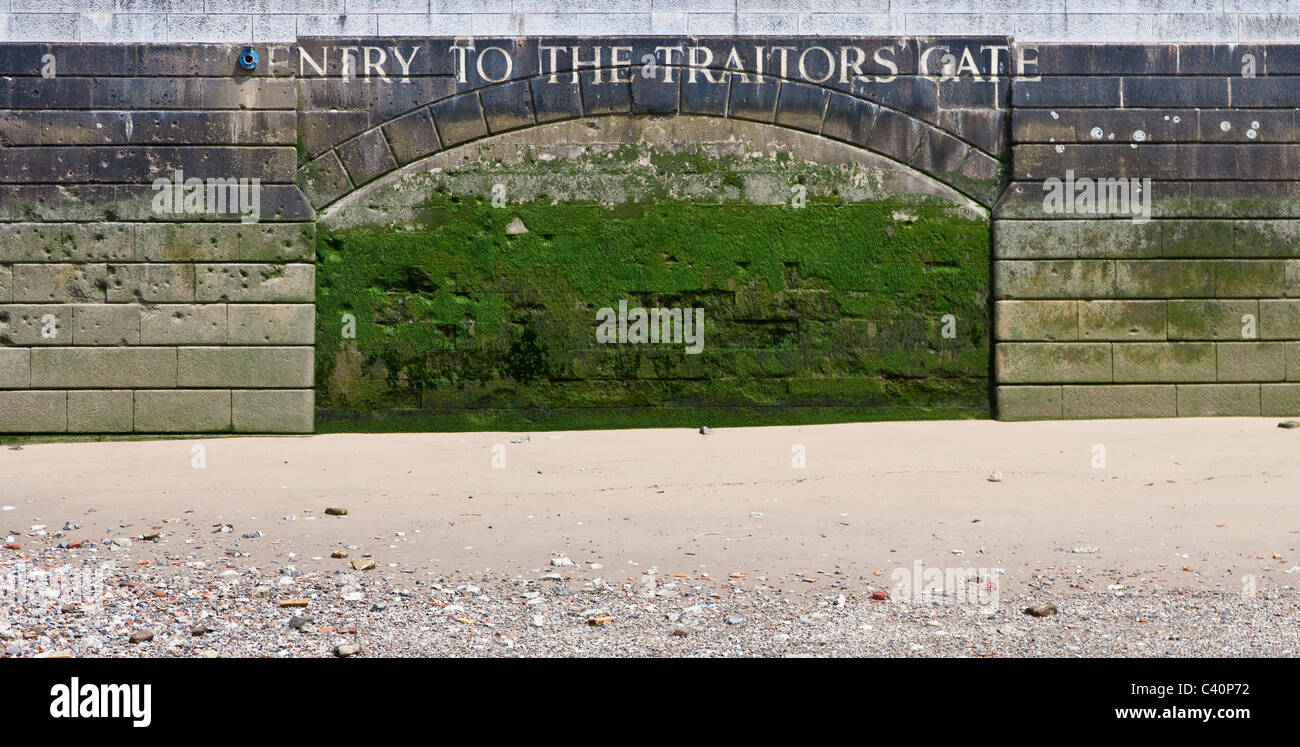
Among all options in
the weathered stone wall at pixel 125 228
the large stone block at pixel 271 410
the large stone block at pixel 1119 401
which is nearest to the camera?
the weathered stone wall at pixel 125 228

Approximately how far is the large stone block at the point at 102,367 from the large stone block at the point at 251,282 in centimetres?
57

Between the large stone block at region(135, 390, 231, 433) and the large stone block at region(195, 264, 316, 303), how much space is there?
750mm

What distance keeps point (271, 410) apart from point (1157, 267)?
6.96 m

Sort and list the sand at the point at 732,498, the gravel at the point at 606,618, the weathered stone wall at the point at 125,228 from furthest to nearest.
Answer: the weathered stone wall at the point at 125,228 < the sand at the point at 732,498 < the gravel at the point at 606,618

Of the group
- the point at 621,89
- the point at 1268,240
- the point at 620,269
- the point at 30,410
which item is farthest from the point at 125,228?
the point at 1268,240

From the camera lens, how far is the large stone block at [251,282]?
27.5 feet

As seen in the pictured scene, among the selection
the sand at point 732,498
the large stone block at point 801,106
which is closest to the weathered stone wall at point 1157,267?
the sand at point 732,498

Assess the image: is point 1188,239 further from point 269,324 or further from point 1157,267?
point 269,324

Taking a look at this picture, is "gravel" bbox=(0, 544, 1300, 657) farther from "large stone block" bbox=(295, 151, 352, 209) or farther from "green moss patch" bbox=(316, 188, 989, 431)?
"large stone block" bbox=(295, 151, 352, 209)

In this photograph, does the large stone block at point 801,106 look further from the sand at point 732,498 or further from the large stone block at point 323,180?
the large stone block at point 323,180

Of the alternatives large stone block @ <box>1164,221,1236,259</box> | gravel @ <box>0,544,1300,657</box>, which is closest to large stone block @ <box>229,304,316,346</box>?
gravel @ <box>0,544,1300,657</box>

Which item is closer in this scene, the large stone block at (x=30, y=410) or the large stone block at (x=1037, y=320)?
the large stone block at (x=30, y=410)

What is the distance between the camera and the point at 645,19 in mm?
8438

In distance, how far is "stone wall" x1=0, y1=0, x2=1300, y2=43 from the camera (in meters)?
8.36
